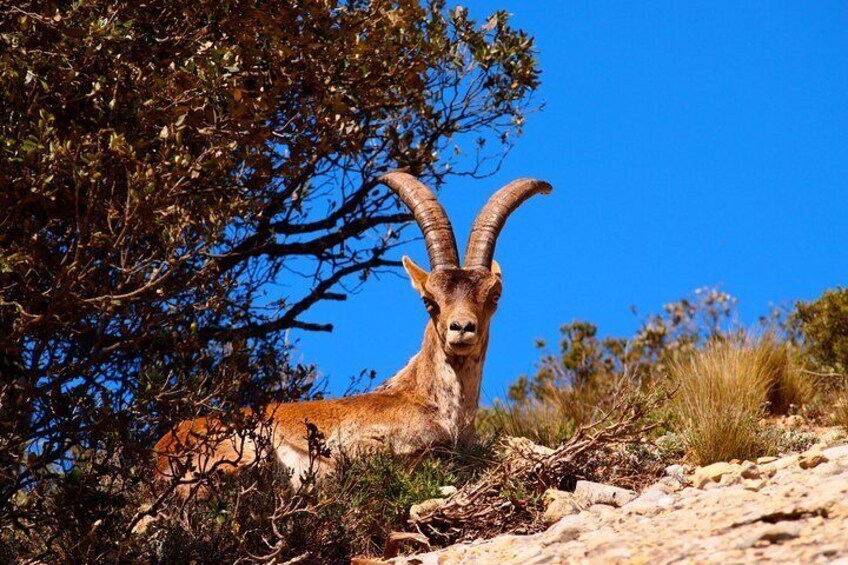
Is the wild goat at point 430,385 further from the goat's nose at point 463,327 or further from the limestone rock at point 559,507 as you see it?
the limestone rock at point 559,507

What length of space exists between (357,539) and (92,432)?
196 cm

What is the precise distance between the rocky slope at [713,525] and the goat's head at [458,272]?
205 centimetres

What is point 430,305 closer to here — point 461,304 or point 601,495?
point 461,304

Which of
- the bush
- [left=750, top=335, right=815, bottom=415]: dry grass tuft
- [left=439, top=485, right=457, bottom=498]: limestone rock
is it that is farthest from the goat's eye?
the bush

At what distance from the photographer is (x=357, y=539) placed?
830 cm

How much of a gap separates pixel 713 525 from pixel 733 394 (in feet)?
19.2

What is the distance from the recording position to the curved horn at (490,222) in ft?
33.7

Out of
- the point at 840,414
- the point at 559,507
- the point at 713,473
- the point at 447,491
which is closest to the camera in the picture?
the point at 713,473

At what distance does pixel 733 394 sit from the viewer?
450 inches

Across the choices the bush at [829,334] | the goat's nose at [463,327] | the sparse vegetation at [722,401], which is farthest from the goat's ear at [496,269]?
the bush at [829,334]

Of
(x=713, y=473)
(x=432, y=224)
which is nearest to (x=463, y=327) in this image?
(x=432, y=224)

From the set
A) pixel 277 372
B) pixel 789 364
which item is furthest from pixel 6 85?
pixel 789 364

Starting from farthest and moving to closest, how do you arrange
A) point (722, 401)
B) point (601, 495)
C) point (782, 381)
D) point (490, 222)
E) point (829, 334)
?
point (829, 334) < point (782, 381) < point (722, 401) < point (490, 222) < point (601, 495)

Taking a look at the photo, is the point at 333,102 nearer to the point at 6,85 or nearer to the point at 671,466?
the point at 6,85
